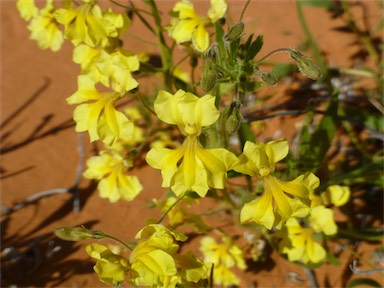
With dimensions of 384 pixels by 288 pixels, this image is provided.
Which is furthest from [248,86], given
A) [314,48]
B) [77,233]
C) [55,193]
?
[55,193]

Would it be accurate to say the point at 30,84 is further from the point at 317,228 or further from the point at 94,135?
the point at 317,228

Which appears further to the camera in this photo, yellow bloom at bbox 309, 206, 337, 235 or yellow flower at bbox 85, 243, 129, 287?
yellow bloom at bbox 309, 206, 337, 235

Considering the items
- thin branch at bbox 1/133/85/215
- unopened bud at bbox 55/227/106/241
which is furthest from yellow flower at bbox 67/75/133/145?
thin branch at bbox 1/133/85/215

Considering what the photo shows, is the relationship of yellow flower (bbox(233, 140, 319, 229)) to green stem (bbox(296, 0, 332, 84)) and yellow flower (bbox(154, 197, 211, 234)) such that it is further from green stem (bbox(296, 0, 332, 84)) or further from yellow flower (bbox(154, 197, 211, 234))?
green stem (bbox(296, 0, 332, 84))

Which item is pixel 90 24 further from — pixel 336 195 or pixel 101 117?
pixel 336 195

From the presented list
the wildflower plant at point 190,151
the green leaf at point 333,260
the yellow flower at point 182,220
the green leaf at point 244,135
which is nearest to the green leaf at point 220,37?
the wildflower plant at point 190,151

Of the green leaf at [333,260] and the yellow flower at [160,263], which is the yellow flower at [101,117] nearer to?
the yellow flower at [160,263]

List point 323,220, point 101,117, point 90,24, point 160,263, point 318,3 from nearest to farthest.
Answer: point 160,263, point 101,117, point 90,24, point 323,220, point 318,3
